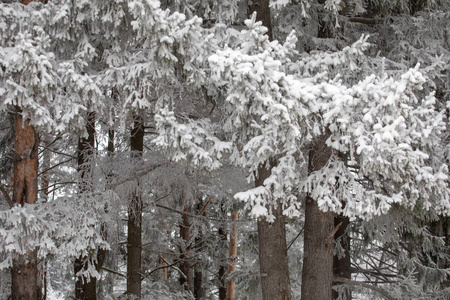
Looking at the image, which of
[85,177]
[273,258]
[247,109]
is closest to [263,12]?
[247,109]

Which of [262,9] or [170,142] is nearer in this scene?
[170,142]

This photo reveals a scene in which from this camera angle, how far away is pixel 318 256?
Answer: 545 cm

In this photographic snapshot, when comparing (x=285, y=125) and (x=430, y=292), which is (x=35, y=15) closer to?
(x=285, y=125)

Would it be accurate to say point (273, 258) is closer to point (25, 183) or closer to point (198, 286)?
point (25, 183)

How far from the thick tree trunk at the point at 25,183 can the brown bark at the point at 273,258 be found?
2.96 meters

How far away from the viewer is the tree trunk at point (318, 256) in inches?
213

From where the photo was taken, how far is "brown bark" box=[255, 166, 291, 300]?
17.0 feet

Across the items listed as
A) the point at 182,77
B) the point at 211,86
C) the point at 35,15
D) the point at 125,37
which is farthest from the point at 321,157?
the point at 35,15

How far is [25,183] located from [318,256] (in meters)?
3.99

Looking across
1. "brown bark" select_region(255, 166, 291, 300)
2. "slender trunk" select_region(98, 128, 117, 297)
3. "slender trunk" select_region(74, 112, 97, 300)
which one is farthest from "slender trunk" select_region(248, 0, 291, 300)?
"slender trunk" select_region(74, 112, 97, 300)

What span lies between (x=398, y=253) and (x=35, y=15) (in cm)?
742

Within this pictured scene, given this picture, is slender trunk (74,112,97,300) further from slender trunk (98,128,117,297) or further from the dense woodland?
slender trunk (98,128,117,297)

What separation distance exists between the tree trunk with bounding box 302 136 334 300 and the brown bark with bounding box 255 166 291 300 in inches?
16.2

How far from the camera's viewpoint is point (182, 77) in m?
4.55
